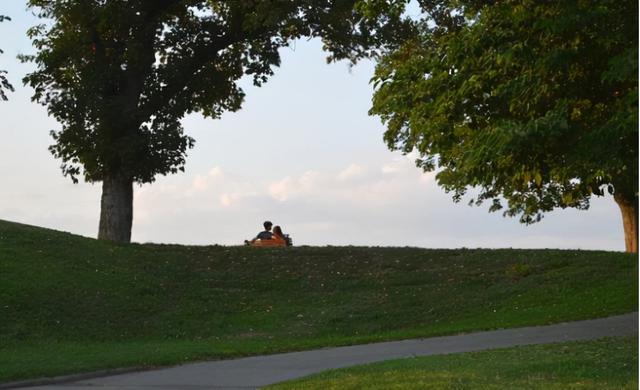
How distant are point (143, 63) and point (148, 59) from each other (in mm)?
415

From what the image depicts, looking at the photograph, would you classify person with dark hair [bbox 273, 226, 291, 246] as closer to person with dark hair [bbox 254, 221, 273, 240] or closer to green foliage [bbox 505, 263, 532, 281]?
person with dark hair [bbox 254, 221, 273, 240]

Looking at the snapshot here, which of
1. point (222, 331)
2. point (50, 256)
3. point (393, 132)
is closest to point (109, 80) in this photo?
point (50, 256)

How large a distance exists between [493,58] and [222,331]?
11578 millimetres

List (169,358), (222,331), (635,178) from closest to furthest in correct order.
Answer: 1. (635,178)
2. (169,358)
3. (222,331)

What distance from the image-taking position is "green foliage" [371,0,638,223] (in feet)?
58.0

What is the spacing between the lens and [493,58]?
20.0m

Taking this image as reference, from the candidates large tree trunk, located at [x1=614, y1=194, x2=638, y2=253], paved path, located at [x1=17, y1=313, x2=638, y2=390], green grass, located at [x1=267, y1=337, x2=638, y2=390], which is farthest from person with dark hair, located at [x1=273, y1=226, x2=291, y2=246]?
green grass, located at [x1=267, y1=337, x2=638, y2=390]

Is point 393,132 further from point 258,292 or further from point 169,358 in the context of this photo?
point 169,358

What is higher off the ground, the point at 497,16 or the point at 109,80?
the point at 109,80

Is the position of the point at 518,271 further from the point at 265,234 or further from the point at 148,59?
the point at 148,59

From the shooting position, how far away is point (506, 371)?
53.1 ft

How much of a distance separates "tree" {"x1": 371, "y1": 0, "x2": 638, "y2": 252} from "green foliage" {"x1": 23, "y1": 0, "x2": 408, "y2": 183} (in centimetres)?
1696

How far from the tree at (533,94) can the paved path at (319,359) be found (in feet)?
→ 11.6

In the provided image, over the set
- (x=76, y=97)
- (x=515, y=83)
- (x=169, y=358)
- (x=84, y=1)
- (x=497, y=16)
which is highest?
(x=84, y=1)
